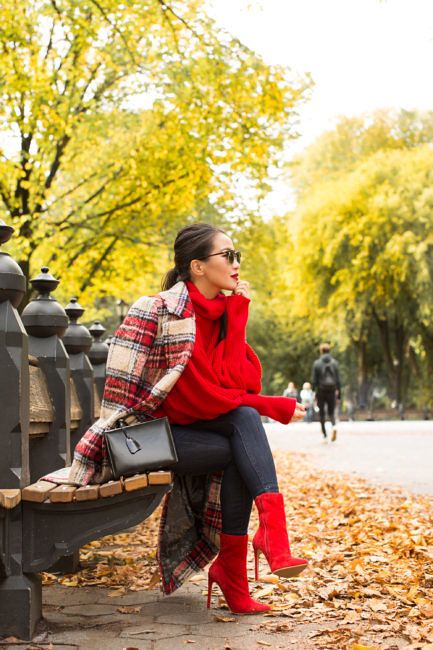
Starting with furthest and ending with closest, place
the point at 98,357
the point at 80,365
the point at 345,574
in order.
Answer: the point at 98,357 → the point at 80,365 → the point at 345,574

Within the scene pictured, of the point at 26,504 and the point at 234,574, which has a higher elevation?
the point at 26,504

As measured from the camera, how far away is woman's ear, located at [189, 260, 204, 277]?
14.5 ft

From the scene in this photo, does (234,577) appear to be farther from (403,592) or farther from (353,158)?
(353,158)

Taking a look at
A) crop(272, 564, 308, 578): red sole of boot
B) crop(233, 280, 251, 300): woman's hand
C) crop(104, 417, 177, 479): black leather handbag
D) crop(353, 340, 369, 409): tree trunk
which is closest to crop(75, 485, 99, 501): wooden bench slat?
crop(104, 417, 177, 479): black leather handbag

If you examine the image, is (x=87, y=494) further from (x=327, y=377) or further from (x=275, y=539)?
(x=327, y=377)

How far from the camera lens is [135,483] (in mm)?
3777

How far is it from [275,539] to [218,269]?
1238mm

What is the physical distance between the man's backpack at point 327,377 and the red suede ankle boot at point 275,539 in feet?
51.0

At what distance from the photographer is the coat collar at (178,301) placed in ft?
13.9

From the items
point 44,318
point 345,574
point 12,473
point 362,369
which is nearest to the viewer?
point 12,473

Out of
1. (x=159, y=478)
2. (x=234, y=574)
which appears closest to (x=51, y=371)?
(x=159, y=478)

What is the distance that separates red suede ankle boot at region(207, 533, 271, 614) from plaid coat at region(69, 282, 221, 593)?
219 millimetres

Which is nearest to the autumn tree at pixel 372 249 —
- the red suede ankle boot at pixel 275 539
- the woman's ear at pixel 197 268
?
the woman's ear at pixel 197 268

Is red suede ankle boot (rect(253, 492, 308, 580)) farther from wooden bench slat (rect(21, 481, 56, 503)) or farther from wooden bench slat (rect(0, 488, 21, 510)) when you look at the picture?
wooden bench slat (rect(0, 488, 21, 510))
